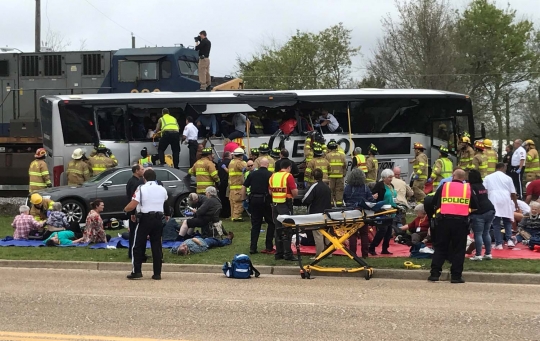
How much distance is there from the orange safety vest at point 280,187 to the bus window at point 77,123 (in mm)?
9523

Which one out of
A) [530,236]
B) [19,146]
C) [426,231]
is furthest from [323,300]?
[19,146]

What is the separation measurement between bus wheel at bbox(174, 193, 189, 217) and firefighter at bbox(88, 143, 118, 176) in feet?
7.59

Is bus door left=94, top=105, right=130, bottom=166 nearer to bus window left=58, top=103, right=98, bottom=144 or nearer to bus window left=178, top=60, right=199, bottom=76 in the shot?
bus window left=58, top=103, right=98, bottom=144

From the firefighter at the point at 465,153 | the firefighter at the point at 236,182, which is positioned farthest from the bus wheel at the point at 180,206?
the firefighter at the point at 465,153

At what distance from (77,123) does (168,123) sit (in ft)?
9.06

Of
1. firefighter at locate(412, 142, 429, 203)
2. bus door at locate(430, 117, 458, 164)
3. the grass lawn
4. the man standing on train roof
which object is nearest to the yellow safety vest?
the man standing on train roof

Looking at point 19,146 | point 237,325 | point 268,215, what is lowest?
point 237,325

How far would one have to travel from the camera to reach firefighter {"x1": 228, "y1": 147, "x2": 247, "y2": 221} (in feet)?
69.2

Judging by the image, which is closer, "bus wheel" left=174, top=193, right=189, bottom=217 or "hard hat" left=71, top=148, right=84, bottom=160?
"bus wheel" left=174, top=193, right=189, bottom=217

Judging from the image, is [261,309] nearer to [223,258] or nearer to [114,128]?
[223,258]

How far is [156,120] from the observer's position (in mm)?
24156

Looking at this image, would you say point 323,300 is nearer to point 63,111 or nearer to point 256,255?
point 256,255

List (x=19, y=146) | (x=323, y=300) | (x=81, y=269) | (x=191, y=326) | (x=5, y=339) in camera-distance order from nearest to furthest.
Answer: (x=5, y=339), (x=191, y=326), (x=323, y=300), (x=81, y=269), (x=19, y=146)

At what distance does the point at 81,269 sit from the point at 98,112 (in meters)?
8.75
